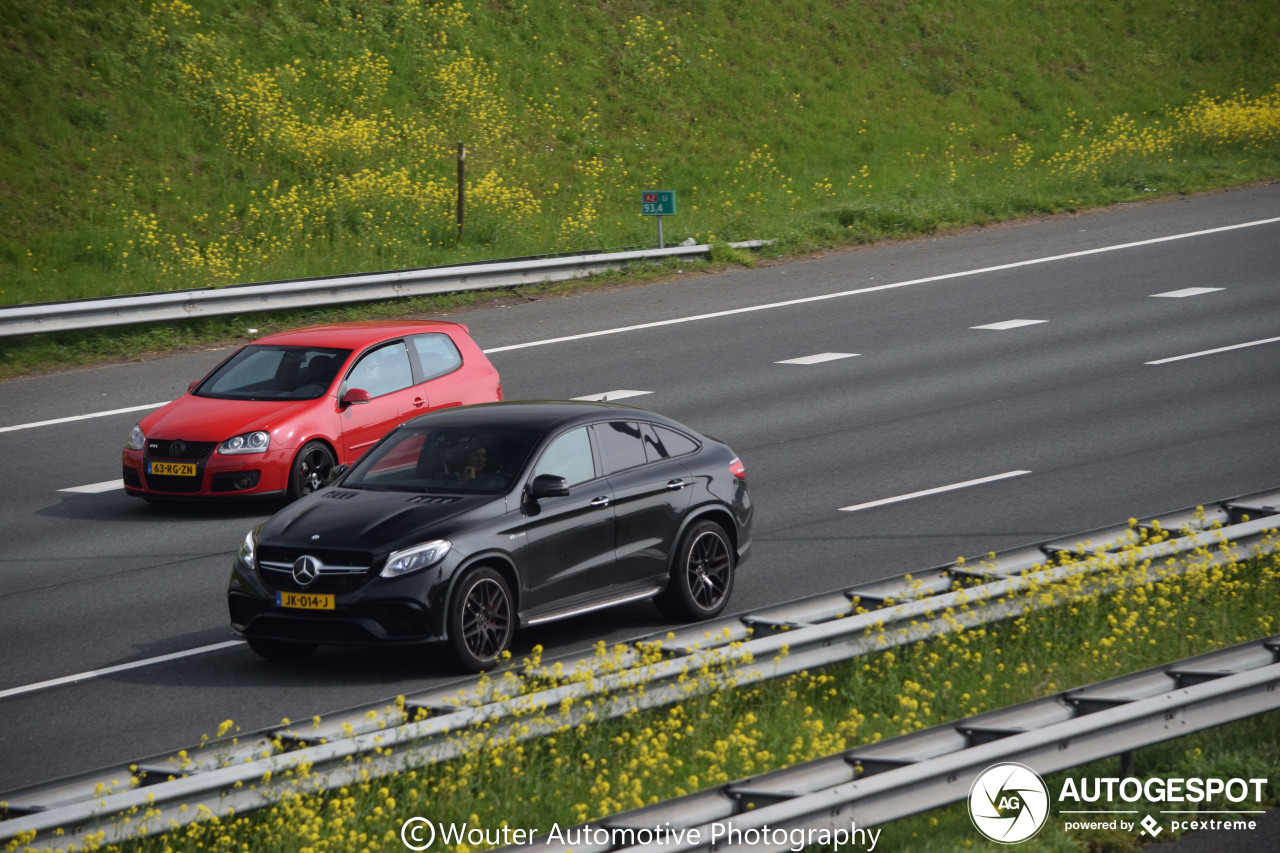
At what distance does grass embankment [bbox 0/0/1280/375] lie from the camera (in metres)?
25.6

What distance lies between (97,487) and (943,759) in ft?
35.0

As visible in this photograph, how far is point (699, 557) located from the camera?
419 inches

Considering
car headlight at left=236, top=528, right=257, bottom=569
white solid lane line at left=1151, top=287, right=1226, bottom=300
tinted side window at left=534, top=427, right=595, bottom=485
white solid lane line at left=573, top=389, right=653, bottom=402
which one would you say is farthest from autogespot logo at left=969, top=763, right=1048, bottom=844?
white solid lane line at left=1151, top=287, right=1226, bottom=300

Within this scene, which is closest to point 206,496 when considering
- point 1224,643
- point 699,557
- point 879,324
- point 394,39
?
point 699,557

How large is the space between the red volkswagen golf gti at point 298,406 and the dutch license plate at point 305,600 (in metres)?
4.32

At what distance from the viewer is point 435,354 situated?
1527 cm

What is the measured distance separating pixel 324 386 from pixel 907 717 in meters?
7.88

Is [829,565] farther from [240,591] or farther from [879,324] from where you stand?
[879,324]

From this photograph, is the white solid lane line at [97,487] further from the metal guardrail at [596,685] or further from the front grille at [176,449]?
the metal guardrail at [596,685]

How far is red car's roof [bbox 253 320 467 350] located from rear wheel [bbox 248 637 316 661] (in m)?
5.21

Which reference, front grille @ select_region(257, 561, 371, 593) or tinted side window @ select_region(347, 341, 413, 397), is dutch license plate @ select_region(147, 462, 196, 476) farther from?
front grille @ select_region(257, 561, 371, 593)

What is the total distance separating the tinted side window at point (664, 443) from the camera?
10.8m

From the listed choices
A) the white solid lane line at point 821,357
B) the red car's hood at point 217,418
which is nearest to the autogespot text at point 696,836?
the red car's hood at point 217,418

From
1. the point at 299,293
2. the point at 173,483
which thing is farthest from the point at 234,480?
the point at 299,293
